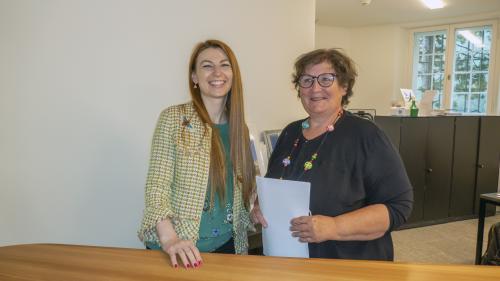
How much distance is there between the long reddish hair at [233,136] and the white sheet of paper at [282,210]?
19 cm

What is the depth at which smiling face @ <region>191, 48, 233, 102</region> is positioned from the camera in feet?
4.77

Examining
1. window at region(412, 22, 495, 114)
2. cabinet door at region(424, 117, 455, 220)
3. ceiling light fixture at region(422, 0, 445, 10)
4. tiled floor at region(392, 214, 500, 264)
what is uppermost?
ceiling light fixture at region(422, 0, 445, 10)

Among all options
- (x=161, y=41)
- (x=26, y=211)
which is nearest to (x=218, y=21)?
(x=161, y=41)

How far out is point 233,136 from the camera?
149 centimetres

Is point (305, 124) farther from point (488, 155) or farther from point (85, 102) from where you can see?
point (488, 155)

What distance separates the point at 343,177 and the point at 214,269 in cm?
53

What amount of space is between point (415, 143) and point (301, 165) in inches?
137

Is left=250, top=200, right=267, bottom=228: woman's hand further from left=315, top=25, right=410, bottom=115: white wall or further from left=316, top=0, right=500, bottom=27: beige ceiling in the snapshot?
left=315, top=25, right=410, bottom=115: white wall

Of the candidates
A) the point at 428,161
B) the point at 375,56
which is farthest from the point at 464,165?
the point at 375,56

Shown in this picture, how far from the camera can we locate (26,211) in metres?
1.82

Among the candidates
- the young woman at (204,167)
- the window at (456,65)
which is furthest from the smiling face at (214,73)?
the window at (456,65)

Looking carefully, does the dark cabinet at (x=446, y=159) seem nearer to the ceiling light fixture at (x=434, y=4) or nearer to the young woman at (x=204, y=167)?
the ceiling light fixture at (x=434, y=4)

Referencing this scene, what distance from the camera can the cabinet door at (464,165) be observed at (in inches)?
180

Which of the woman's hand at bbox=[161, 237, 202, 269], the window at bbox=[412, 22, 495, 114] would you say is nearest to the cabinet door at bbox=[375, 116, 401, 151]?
the window at bbox=[412, 22, 495, 114]
